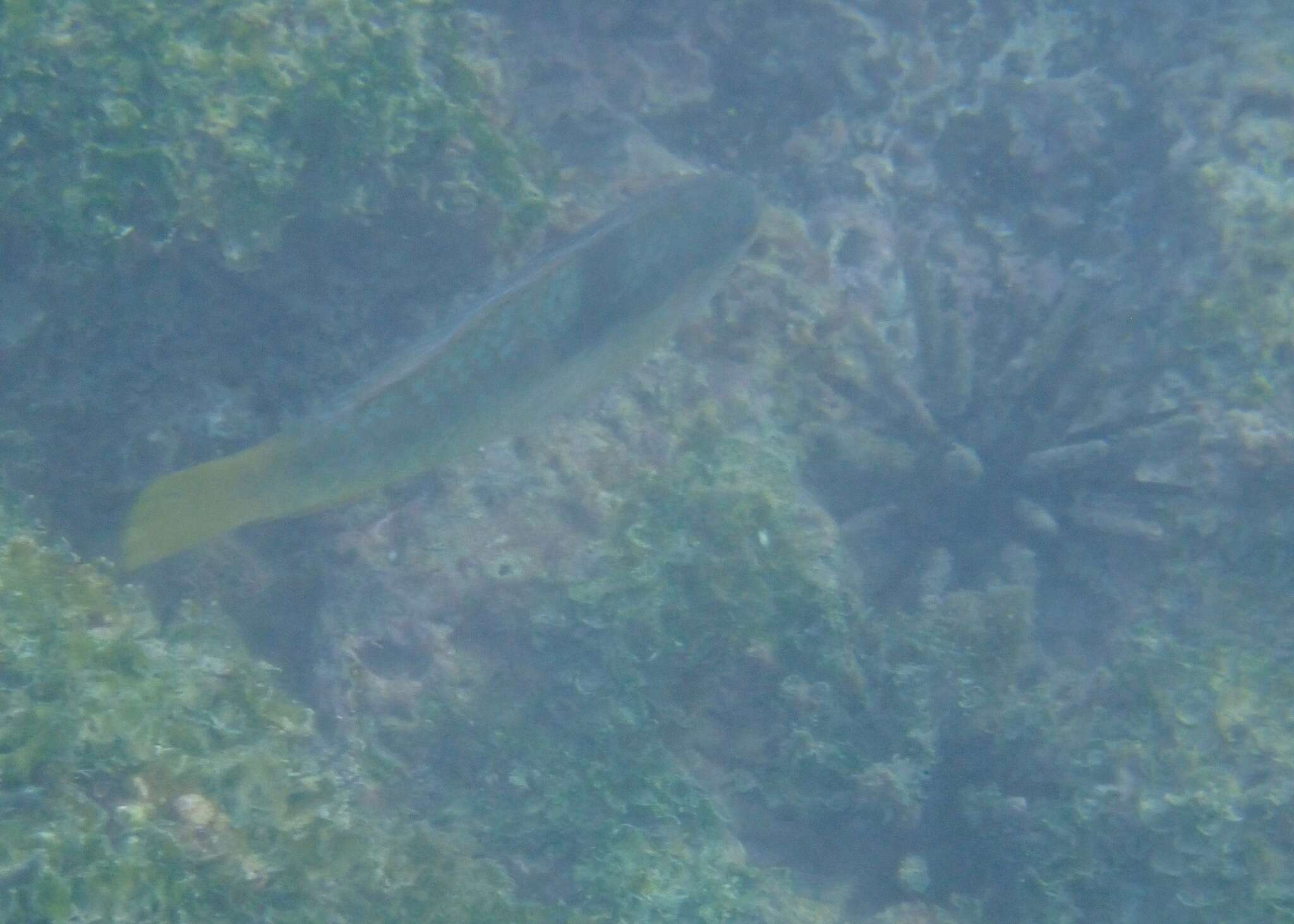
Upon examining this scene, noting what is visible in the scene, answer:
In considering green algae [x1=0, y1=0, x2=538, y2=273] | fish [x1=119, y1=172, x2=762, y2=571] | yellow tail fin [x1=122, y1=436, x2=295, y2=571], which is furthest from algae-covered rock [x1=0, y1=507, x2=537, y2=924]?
green algae [x1=0, y1=0, x2=538, y2=273]

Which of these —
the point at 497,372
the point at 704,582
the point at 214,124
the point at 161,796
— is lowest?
the point at 161,796

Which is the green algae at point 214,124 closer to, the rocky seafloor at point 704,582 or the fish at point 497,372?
the rocky seafloor at point 704,582

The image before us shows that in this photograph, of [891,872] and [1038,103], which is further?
[1038,103]

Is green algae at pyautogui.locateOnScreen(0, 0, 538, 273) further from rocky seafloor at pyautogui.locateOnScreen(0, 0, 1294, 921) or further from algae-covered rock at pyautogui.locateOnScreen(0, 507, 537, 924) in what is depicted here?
algae-covered rock at pyautogui.locateOnScreen(0, 507, 537, 924)

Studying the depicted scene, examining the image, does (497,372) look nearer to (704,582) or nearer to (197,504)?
(197,504)

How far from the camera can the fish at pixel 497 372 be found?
3225 millimetres

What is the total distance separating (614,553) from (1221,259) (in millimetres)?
4050

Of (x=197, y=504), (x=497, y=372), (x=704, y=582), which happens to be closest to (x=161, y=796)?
(x=197, y=504)

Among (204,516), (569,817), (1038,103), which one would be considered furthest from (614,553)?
(1038,103)

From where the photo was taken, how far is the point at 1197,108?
6250 millimetres

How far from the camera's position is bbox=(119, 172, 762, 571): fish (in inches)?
127

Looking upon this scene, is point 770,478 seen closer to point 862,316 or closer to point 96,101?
point 862,316

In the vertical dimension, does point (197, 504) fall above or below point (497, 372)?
below

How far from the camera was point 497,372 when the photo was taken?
146 inches
